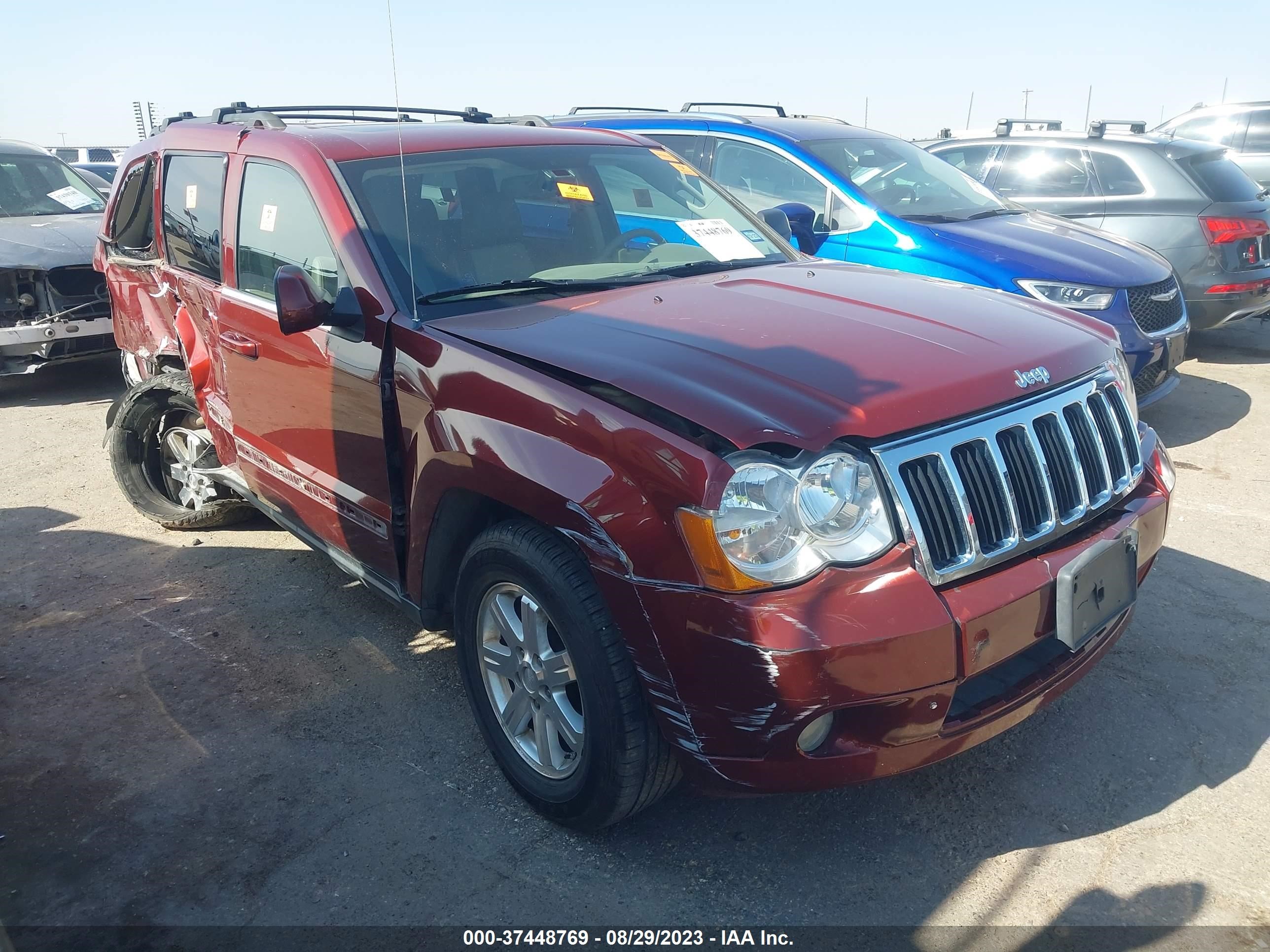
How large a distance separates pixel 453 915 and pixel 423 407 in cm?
137

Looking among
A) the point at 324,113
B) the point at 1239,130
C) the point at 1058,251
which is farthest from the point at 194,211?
the point at 1239,130

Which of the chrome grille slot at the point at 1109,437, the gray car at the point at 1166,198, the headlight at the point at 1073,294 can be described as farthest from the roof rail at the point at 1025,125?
the chrome grille slot at the point at 1109,437

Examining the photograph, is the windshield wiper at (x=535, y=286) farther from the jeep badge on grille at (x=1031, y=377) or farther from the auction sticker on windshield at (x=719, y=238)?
the jeep badge on grille at (x=1031, y=377)

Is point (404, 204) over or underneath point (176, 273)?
over

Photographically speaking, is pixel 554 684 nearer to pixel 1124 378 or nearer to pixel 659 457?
pixel 659 457

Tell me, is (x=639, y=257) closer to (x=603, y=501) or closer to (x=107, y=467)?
(x=603, y=501)

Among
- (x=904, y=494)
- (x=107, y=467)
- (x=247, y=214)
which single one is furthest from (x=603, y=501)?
(x=107, y=467)

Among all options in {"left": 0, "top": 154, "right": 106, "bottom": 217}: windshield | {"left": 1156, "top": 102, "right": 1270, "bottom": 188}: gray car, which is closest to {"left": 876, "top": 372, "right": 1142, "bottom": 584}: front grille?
{"left": 0, "top": 154, "right": 106, "bottom": 217}: windshield

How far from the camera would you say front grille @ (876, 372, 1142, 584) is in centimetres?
234

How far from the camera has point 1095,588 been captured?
2564 mm

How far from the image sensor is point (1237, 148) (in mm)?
12562

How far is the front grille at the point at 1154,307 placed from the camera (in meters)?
5.76

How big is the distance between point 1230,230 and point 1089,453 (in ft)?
19.2

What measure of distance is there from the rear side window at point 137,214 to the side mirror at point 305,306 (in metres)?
2.17
